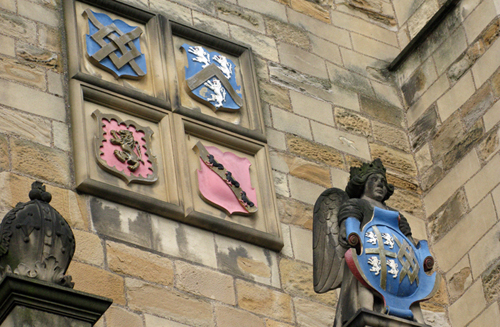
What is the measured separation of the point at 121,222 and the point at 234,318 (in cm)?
80

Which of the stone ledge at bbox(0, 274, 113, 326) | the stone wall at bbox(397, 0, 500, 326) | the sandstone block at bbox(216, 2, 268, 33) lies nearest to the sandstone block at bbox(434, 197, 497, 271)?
the stone wall at bbox(397, 0, 500, 326)

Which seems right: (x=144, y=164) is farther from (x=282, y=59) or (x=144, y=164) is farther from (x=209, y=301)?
(x=282, y=59)

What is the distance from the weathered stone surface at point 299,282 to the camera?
6.80 m

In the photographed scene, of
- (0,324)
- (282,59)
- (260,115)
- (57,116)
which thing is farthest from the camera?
(282,59)

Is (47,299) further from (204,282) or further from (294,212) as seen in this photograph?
(294,212)

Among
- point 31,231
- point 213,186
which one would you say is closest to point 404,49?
point 213,186

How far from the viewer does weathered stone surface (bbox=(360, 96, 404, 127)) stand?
838 centimetres

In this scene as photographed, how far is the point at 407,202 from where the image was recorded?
7969 mm

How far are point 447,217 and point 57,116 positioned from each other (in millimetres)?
2705

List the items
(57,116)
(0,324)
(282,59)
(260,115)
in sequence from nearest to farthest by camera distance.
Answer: (0,324)
(57,116)
(260,115)
(282,59)

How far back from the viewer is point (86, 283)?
19.7 feet

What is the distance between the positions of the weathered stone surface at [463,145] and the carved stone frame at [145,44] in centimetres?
201

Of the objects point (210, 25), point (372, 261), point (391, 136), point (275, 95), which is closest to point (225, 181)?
point (275, 95)

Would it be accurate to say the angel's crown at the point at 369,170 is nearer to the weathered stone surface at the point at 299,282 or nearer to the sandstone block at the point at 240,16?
the weathered stone surface at the point at 299,282
